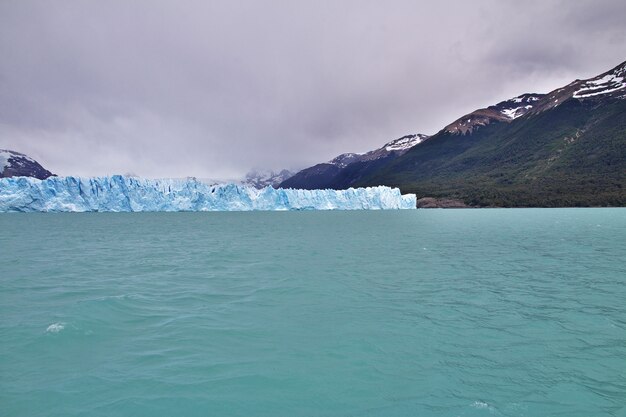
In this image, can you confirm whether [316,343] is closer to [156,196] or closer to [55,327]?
[55,327]

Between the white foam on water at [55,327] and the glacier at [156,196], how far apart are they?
386ft

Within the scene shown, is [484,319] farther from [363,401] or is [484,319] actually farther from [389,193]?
[389,193]

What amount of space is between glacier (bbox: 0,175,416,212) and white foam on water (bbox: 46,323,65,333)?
Answer: 386 feet

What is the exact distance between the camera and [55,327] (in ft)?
36.3

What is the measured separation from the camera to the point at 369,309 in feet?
44.0

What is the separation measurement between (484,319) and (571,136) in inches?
8786

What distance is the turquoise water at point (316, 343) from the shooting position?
7195 mm

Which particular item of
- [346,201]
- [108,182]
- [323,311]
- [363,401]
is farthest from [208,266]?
[346,201]

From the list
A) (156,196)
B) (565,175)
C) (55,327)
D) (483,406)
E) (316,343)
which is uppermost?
(156,196)

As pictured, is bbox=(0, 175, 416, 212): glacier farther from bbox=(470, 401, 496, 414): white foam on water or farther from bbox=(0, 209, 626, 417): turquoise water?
bbox=(470, 401, 496, 414): white foam on water

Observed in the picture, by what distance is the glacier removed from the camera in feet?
358

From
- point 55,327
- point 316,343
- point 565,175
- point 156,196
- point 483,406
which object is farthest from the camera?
point 565,175

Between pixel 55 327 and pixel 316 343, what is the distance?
25.4ft

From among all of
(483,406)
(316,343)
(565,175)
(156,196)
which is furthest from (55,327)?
(565,175)
